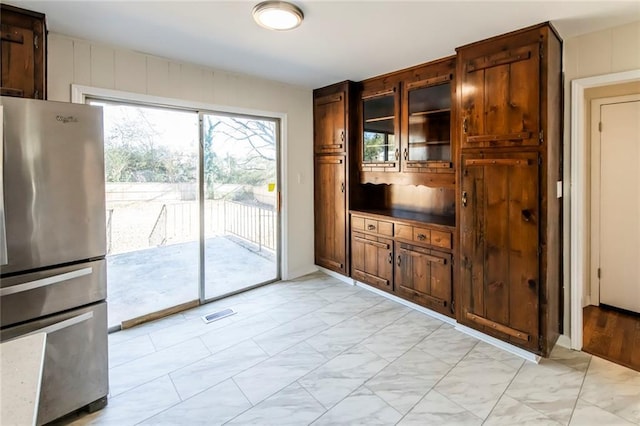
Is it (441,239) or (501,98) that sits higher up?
(501,98)

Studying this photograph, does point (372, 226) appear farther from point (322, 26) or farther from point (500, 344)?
point (322, 26)

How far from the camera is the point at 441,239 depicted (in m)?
3.20

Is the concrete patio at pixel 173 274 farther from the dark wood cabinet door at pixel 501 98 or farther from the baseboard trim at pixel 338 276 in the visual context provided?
the dark wood cabinet door at pixel 501 98

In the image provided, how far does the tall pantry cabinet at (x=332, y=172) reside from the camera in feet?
13.6

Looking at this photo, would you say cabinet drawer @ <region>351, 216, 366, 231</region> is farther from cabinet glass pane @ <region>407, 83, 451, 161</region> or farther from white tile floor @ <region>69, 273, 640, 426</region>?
white tile floor @ <region>69, 273, 640, 426</region>

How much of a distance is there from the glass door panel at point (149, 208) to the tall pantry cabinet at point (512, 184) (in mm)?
2682

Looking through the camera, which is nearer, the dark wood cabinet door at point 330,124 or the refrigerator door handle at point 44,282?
the refrigerator door handle at point 44,282

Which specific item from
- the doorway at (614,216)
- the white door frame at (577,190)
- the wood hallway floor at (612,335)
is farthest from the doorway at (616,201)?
the white door frame at (577,190)

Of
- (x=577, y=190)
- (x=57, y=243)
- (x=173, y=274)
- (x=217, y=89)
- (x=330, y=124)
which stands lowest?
(x=173, y=274)

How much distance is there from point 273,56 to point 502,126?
2075 millimetres

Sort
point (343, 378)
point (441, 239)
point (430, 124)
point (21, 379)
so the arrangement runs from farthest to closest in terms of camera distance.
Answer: point (430, 124), point (441, 239), point (343, 378), point (21, 379)

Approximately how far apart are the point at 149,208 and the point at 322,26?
2.28 m

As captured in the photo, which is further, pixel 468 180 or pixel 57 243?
pixel 468 180

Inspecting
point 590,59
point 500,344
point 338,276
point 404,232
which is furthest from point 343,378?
point 590,59
